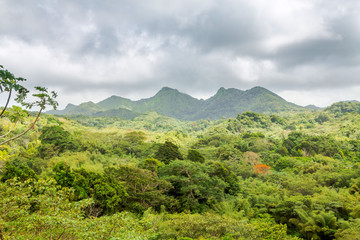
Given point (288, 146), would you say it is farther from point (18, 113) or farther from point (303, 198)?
point (18, 113)

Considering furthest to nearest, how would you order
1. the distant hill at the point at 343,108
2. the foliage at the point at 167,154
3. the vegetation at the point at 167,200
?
the distant hill at the point at 343,108 → the foliage at the point at 167,154 → the vegetation at the point at 167,200

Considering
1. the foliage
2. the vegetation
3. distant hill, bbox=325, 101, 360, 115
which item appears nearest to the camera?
the vegetation

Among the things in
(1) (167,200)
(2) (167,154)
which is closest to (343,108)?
(2) (167,154)

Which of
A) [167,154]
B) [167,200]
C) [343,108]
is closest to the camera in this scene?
[167,200]

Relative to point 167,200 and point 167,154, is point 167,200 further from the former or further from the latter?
point 167,154

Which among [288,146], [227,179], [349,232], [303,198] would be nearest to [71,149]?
[227,179]

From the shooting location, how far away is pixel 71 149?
95.7ft

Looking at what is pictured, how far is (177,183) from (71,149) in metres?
18.9

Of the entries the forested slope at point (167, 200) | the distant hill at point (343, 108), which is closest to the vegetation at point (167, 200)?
the forested slope at point (167, 200)

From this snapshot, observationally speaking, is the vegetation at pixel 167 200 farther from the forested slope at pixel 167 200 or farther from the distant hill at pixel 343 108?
the distant hill at pixel 343 108

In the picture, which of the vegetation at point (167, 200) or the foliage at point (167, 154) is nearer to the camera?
the vegetation at point (167, 200)

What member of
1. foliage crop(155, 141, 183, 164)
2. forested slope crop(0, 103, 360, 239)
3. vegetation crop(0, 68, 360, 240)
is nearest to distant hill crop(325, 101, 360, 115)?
vegetation crop(0, 68, 360, 240)

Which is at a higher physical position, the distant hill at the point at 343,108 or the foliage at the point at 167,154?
the distant hill at the point at 343,108

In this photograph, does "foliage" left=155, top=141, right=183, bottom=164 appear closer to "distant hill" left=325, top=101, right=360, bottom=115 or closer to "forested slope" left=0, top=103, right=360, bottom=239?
"forested slope" left=0, top=103, right=360, bottom=239
